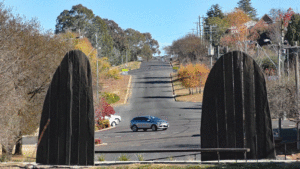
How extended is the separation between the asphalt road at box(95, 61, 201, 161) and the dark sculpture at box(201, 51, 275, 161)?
10.1 ft

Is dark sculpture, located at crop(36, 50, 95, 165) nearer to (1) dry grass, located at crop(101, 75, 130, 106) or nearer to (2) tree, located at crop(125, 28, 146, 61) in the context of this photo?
(1) dry grass, located at crop(101, 75, 130, 106)

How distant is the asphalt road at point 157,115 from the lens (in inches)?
946

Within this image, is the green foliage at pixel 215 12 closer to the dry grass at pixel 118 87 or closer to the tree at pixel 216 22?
the tree at pixel 216 22

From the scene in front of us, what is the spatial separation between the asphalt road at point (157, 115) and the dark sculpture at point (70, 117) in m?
3.21

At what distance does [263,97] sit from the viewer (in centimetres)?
934

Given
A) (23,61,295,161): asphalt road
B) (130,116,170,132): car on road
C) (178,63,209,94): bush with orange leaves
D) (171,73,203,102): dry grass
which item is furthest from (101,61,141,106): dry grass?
(130,116,170,132): car on road

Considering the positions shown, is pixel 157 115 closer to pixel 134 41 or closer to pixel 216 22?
pixel 216 22

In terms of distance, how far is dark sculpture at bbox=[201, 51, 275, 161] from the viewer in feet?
30.5

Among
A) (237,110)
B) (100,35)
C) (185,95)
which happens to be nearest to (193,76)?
(185,95)

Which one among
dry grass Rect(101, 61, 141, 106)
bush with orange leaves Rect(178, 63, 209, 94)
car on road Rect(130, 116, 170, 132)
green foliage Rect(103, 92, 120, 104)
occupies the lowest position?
car on road Rect(130, 116, 170, 132)

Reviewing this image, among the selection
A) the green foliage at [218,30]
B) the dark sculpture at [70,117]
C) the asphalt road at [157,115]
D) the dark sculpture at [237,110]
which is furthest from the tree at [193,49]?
the dark sculpture at [70,117]

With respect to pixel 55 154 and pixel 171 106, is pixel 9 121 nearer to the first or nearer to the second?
pixel 55 154

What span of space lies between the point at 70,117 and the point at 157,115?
1453 inches

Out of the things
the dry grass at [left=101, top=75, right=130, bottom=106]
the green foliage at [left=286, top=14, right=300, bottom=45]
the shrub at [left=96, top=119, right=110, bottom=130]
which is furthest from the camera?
the dry grass at [left=101, top=75, right=130, bottom=106]
